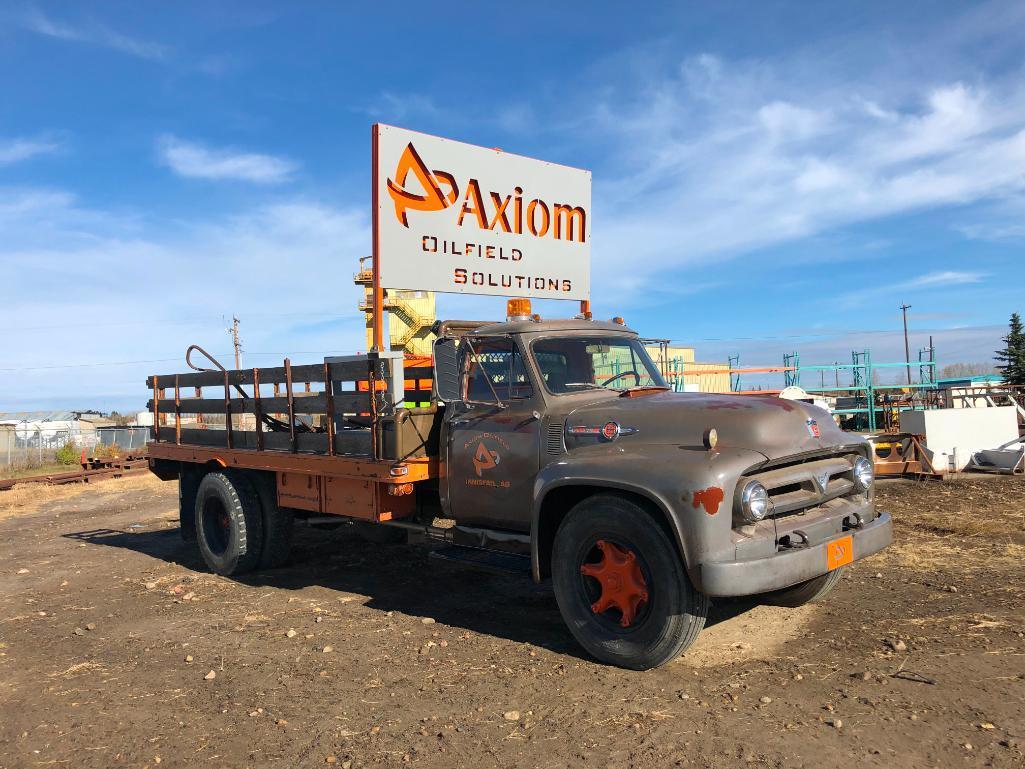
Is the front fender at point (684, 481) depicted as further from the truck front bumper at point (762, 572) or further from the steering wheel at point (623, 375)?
the steering wheel at point (623, 375)

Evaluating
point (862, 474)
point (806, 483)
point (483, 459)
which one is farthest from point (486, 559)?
point (862, 474)

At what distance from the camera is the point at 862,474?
4.84 metres

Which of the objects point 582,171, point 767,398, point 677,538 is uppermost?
point 582,171

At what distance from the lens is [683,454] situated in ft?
13.9

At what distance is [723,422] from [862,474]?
1.20 metres

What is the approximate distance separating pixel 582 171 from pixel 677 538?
216 inches

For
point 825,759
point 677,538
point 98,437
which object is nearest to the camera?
point 825,759

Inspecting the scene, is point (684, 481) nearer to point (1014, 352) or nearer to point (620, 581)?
point (620, 581)

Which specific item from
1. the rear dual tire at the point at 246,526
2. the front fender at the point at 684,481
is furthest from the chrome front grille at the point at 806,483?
the rear dual tire at the point at 246,526

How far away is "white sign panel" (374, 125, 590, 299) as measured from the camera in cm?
693

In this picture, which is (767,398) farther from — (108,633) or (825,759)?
(108,633)

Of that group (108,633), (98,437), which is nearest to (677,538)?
(108,633)

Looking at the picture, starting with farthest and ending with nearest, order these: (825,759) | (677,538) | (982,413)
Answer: (982,413) → (677,538) → (825,759)

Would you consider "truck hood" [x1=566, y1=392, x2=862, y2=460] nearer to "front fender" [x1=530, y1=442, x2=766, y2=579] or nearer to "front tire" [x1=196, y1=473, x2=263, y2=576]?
"front fender" [x1=530, y1=442, x2=766, y2=579]
